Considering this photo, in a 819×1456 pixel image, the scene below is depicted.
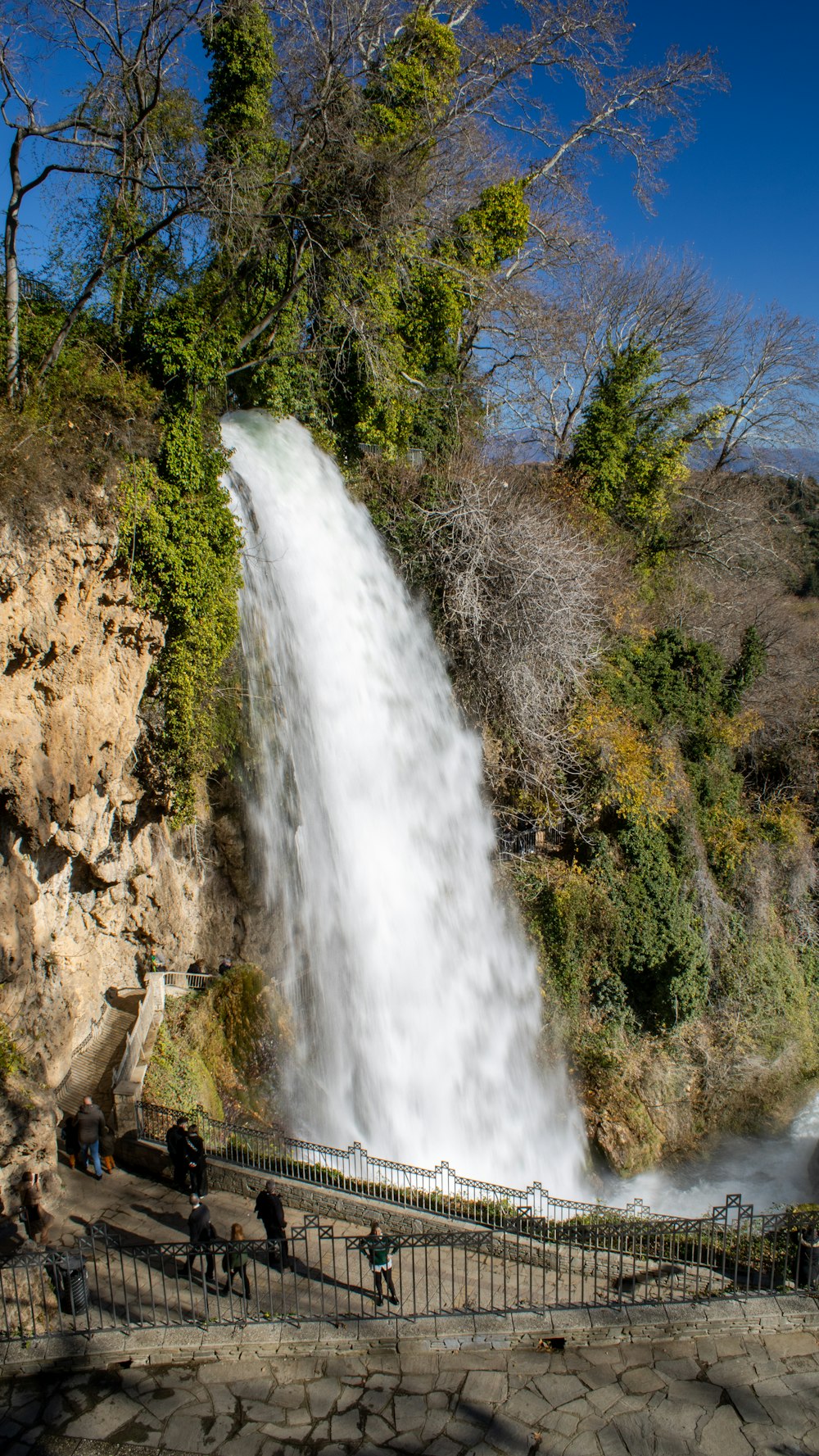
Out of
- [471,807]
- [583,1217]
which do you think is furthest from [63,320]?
[583,1217]

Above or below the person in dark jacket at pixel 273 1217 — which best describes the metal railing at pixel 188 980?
above

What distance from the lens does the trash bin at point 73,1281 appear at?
7504 millimetres

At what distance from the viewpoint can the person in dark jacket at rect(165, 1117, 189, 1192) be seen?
9.73m

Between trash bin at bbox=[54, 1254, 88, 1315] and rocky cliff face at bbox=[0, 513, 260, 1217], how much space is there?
7.06 feet

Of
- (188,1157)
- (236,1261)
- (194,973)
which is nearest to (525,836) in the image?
(194,973)

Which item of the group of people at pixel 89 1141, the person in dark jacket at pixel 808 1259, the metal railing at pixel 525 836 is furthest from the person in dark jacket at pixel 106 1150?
the metal railing at pixel 525 836

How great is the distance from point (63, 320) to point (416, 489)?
7.34 m

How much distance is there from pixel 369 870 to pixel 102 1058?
472 centimetres

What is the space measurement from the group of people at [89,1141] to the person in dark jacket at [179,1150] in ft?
2.87

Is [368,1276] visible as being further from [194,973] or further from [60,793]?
[194,973]

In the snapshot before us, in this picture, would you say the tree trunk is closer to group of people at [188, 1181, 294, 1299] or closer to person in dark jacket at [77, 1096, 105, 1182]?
person in dark jacket at [77, 1096, 105, 1182]

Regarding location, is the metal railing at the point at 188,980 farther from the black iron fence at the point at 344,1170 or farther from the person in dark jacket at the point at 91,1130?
the person in dark jacket at the point at 91,1130

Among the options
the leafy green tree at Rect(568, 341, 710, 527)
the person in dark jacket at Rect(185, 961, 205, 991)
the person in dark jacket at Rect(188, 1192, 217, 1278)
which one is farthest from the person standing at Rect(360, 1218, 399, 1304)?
the leafy green tree at Rect(568, 341, 710, 527)

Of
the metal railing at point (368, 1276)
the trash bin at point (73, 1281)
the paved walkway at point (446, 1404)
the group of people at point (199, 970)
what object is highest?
the group of people at point (199, 970)
